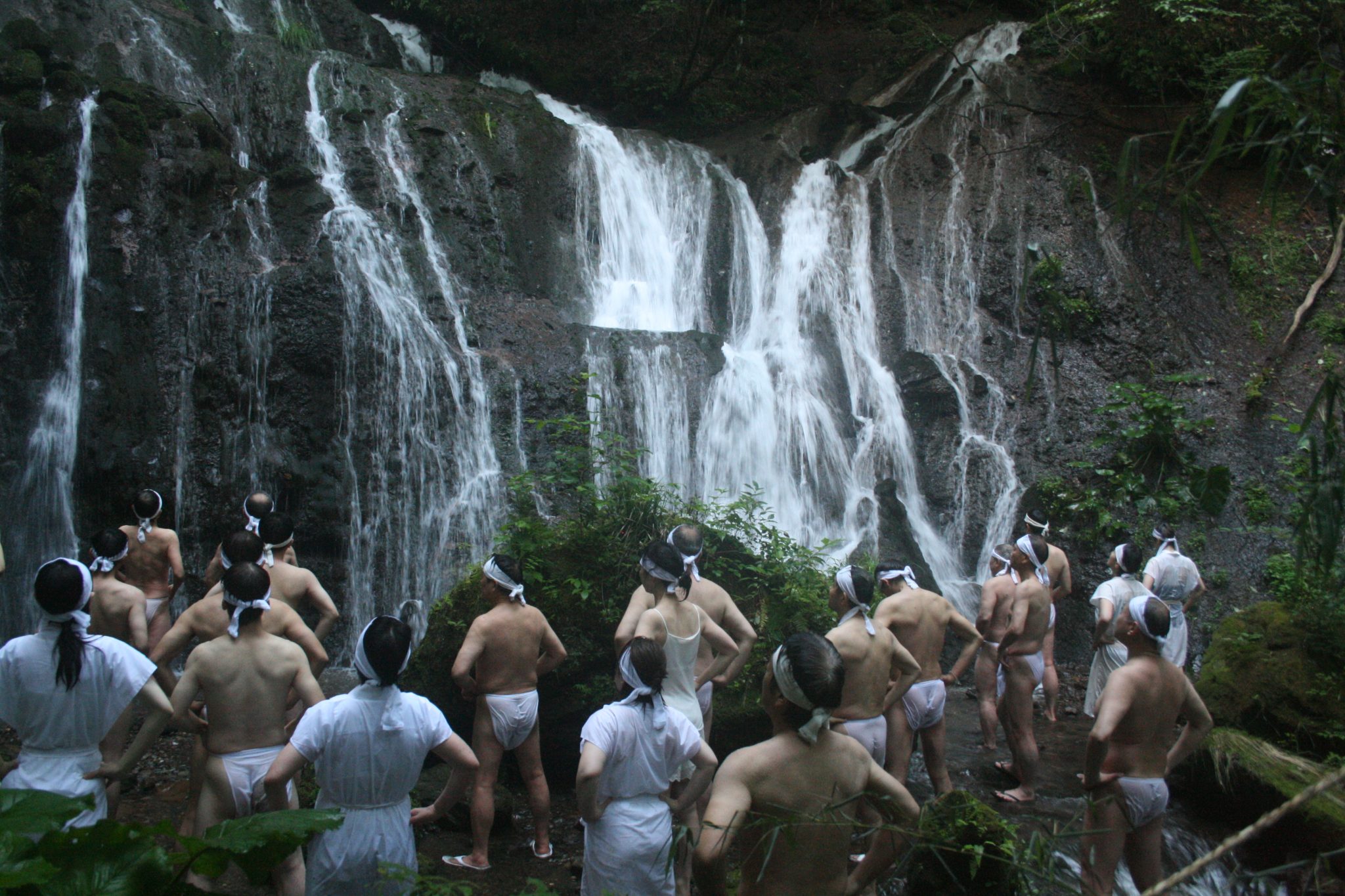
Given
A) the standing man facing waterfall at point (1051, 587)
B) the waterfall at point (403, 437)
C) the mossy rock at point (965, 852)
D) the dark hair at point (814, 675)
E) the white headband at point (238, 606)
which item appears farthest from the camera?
the waterfall at point (403, 437)

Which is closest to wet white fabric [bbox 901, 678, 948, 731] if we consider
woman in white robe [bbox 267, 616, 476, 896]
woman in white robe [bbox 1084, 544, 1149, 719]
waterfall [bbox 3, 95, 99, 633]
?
woman in white robe [bbox 1084, 544, 1149, 719]

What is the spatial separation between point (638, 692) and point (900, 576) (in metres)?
2.86

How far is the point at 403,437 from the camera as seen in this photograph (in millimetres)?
10750

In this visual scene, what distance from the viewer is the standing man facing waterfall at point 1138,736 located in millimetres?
4219

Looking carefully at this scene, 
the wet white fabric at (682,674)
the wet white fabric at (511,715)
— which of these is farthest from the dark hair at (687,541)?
the wet white fabric at (511,715)

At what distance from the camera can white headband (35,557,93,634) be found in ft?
12.1

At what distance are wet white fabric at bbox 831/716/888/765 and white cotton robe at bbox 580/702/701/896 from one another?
1598 millimetres

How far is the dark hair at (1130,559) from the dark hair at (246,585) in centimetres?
635

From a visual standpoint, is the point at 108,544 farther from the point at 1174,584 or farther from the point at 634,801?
the point at 1174,584

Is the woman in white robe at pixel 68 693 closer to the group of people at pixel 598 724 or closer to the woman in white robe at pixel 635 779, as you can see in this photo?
the group of people at pixel 598 724

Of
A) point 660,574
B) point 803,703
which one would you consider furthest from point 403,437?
point 803,703

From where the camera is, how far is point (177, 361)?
34.4ft

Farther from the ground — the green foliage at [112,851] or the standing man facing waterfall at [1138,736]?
the green foliage at [112,851]

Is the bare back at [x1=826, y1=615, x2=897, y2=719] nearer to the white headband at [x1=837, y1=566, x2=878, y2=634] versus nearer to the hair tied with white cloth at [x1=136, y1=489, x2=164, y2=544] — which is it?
the white headband at [x1=837, y1=566, x2=878, y2=634]
